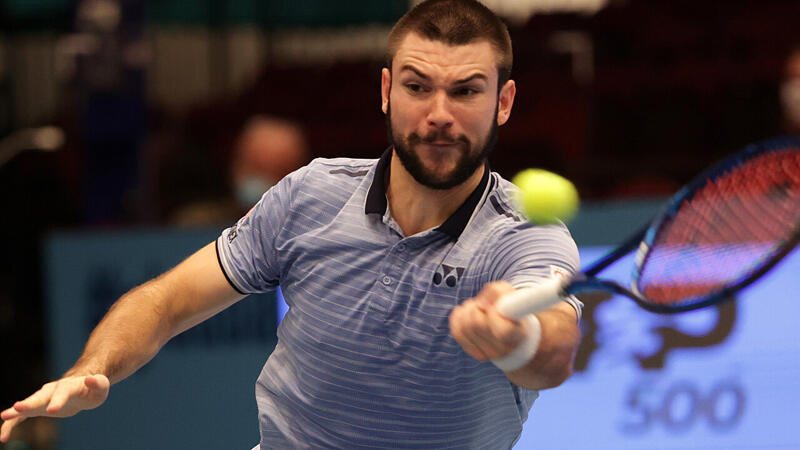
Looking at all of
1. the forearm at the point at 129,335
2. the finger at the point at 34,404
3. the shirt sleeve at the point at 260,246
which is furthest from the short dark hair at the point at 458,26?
the finger at the point at 34,404

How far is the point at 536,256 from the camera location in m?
2.42

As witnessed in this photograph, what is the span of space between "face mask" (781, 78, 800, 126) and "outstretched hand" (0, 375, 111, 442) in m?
4.06

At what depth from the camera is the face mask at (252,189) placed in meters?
5.84

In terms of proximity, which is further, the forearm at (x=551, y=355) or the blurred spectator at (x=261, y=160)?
the blurred spectator at (x=261, y=160)

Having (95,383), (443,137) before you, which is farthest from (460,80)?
(95,383)

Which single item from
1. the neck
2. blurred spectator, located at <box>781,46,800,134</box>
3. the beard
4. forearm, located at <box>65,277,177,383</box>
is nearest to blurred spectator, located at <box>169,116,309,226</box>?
blurred spectator, located at <box>781,46,800,134</box>

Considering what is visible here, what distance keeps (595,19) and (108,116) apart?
5473 mm

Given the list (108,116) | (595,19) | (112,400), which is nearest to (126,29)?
(108,116)

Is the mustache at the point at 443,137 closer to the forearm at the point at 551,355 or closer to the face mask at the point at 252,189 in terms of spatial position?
the forearm at the point at 551,355

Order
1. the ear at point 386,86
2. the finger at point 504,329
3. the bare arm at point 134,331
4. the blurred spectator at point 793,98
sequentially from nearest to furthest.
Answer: the finger at point 504,329, the bare arm at point 134,331, the ear at point 386,86, the blurred spectator at point 793,98

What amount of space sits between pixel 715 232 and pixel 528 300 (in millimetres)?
580

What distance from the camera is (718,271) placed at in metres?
2.28

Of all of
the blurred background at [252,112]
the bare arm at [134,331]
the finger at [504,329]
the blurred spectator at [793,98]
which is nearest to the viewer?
the finger at [504,329]

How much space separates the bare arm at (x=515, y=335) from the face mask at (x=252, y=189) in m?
3.70
